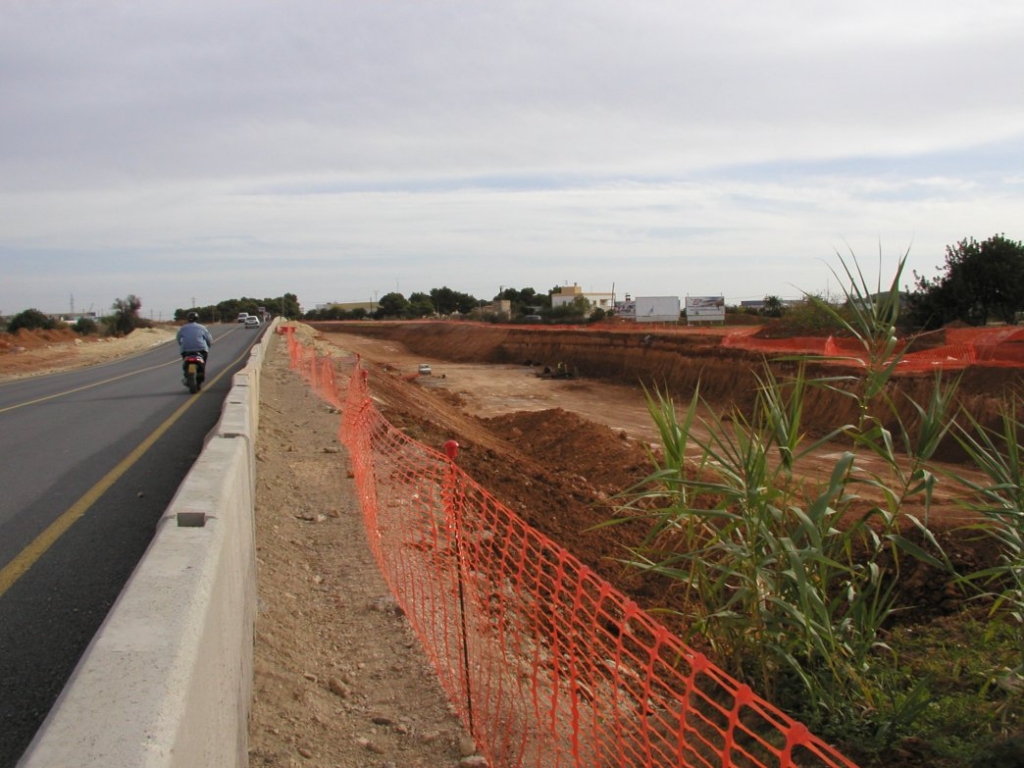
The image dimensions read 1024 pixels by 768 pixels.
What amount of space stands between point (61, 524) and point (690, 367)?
27909 mm

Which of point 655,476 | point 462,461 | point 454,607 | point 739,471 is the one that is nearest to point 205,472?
point 454,607

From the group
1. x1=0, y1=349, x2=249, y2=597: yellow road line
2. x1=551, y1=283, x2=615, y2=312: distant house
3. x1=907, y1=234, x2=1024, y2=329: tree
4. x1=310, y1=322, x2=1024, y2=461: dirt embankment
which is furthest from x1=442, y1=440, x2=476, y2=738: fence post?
x1=551, y1=283, x2=615, y2=312: distant house

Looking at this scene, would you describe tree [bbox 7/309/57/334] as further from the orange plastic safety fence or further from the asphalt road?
the orange plastic safety fence

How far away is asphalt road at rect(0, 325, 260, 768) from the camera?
4.12 metres

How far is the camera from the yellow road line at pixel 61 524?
5.43 meters

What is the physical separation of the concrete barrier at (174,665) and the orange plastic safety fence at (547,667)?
3.68ft

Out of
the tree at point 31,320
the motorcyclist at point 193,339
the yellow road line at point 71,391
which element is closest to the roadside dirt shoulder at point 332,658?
the yellow road line at point 71,391

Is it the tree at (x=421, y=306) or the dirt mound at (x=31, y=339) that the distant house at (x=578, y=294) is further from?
the dirt mound at (x=31, y=339)

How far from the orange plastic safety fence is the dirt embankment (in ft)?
5.39

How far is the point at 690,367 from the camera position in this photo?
3241cm

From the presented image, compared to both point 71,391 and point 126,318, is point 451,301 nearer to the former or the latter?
point 126,318

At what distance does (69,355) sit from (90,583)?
3854cm

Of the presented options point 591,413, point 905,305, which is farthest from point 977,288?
point 591,413

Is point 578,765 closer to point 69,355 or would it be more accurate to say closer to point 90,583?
point 90,583
